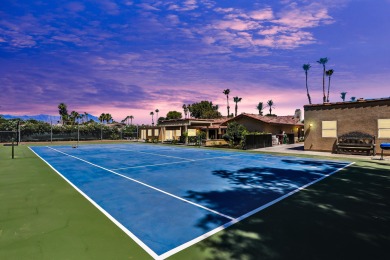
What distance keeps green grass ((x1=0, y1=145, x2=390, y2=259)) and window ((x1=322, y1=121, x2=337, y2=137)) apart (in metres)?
16.2

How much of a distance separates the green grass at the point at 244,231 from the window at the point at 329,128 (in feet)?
53.0

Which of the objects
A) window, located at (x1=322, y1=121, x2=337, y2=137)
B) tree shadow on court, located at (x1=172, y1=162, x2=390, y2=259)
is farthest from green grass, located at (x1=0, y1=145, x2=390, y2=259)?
window, located at (x1=322, y1=121, x2=337, y2=137)

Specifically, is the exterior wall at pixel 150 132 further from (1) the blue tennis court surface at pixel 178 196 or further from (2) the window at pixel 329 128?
(1) the blue tennis court surface at pixel 178 196

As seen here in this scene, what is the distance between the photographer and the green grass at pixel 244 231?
175 inches

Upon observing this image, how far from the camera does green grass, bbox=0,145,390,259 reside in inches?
175

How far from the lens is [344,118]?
74.0 ft

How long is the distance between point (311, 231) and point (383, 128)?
20.9 meters

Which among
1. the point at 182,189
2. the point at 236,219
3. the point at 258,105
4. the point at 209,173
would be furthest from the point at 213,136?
the point at 258,105

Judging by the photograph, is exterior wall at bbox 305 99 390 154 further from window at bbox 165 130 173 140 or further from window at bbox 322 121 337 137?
window at bbox 165 130 173 140

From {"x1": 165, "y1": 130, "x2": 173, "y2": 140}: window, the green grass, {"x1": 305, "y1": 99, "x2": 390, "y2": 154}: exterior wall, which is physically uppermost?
{"x1": 305, "y1": 99, "x2": 390, "y2": 154}: exterior wall

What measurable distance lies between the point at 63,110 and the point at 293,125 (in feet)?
297

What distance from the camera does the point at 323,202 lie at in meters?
7.57

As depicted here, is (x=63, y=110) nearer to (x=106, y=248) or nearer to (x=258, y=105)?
(x=258, y=105)

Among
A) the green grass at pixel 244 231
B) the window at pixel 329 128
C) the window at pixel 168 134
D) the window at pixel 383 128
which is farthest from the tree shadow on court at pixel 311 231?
the window at pixel 168 134
